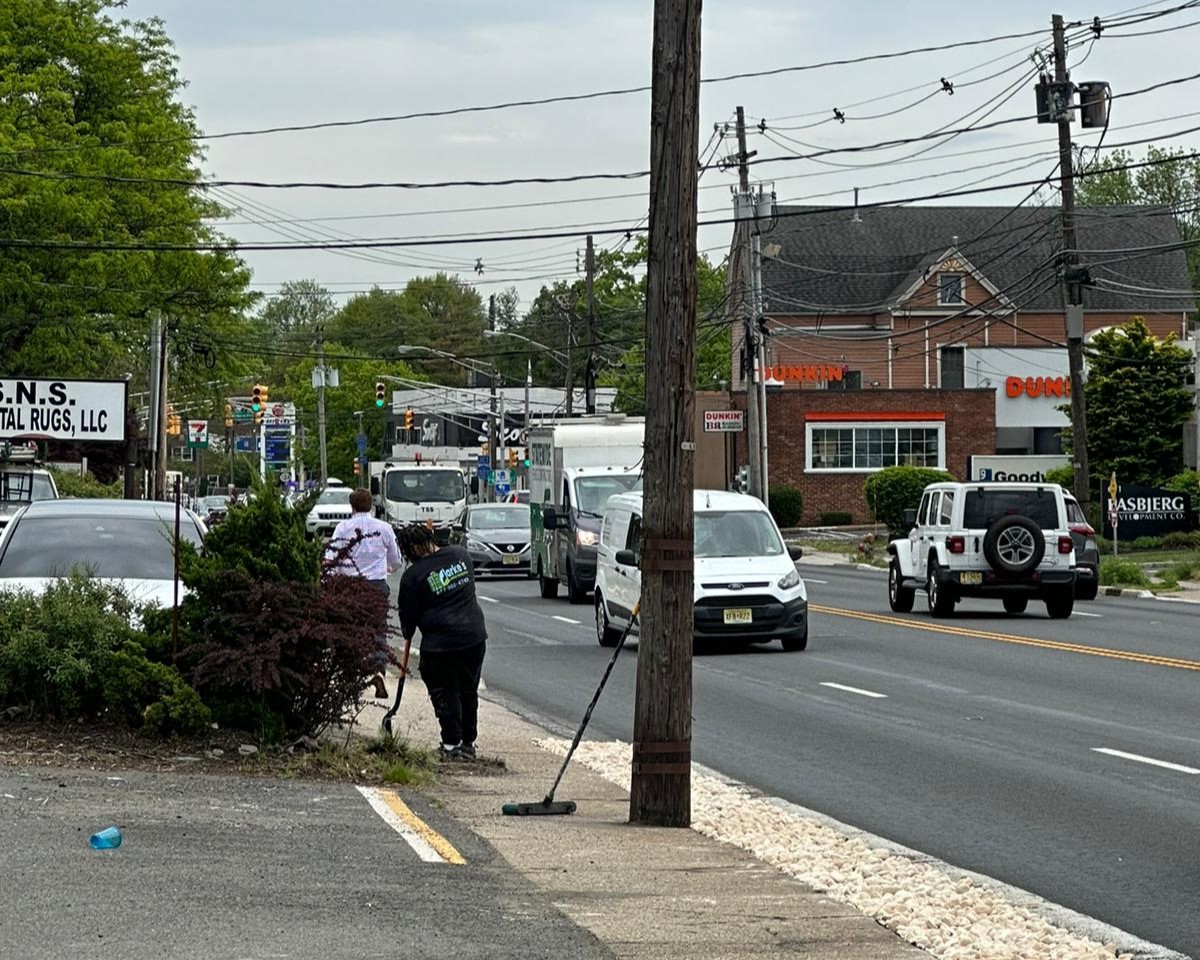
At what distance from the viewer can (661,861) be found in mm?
9633

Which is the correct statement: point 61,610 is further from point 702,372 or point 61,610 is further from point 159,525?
point 702,372

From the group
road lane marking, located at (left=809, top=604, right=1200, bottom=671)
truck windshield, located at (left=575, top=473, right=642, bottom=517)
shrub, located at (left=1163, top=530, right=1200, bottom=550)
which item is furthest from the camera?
shrub, located at (left=1163, top=530, right=1200, bottom=550)

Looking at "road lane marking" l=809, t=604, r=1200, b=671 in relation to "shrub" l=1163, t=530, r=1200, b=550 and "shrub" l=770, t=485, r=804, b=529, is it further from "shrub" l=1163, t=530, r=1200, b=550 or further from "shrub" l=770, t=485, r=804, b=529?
"shrub" l=770, t=485, r=804, b=529

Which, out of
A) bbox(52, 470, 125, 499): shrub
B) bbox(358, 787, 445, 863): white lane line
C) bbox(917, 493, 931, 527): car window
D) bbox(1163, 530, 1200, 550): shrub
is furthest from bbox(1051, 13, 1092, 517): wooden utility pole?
bbox(358, 787, 445, 863): white lane line

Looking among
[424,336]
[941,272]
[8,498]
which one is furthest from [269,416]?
[8,498]

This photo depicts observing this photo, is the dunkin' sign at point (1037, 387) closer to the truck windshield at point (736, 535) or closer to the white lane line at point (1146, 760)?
the truck windshield at point (736, 535)

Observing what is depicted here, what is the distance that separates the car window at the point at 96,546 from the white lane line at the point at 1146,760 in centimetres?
700

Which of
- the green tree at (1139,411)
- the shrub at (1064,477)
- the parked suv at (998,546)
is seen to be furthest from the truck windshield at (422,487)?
the parked suv at (998,546)

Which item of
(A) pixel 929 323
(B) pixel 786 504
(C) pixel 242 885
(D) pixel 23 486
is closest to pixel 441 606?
(C) pixel 242 885

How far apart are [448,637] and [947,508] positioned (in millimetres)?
17610

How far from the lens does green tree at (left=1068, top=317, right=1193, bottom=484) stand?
58.8 m

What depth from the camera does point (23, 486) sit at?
31844mm

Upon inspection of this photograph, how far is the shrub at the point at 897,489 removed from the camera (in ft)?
196

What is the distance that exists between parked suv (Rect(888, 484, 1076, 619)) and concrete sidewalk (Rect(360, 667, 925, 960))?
665 inches
